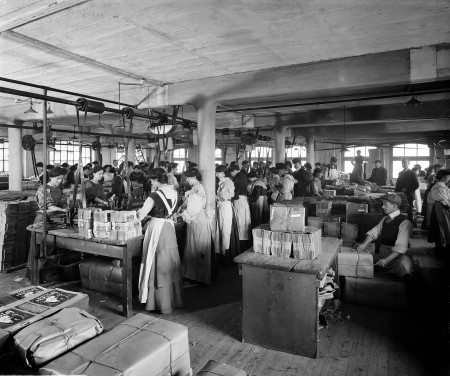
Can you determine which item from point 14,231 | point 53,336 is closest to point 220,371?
point 53,336

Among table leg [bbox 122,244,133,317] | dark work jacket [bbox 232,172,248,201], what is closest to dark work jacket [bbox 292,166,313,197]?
dark work jacket [bbox 232,172,248,201]

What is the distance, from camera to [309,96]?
7922 mm

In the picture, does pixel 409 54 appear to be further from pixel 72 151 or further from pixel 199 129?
pixel 72 151

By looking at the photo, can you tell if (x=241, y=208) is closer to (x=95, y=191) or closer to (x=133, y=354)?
(x=95, y=191)

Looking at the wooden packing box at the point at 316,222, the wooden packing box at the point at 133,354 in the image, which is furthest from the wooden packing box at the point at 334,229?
the wooden packing box at the point at 133,354

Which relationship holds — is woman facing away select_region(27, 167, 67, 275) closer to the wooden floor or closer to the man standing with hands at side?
the wooden floor

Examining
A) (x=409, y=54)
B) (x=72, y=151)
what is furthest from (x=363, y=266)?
(x=72, y=151)

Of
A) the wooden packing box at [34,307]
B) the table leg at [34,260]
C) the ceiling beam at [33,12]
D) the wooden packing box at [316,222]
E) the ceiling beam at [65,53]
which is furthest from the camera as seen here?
the wooden packing box at [316,222]

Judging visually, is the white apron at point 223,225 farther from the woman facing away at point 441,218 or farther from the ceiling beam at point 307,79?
the woman facing away at point 441,218

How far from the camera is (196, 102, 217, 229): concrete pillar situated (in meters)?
6.03

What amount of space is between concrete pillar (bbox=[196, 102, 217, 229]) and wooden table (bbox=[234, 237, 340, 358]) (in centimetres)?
240

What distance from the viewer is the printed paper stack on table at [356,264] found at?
457 cm

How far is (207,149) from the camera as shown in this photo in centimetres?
604

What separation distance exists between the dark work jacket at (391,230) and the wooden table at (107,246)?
343 centimetres
